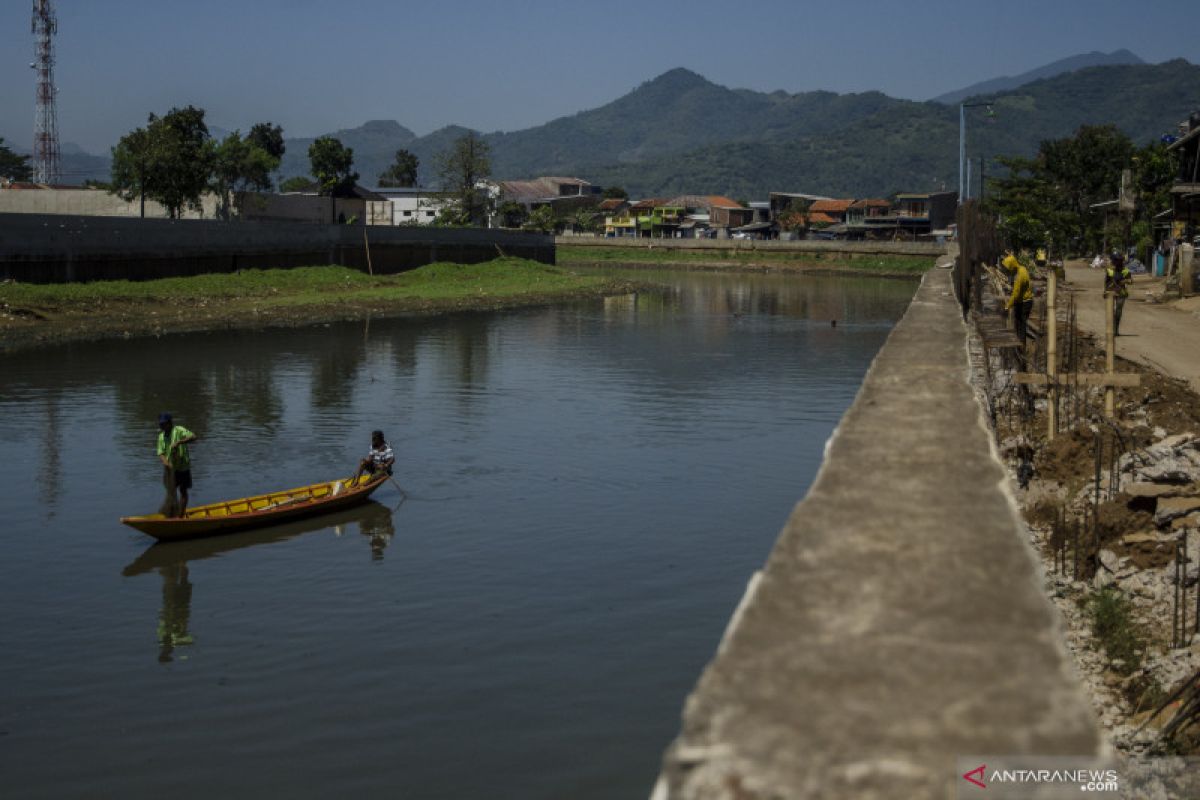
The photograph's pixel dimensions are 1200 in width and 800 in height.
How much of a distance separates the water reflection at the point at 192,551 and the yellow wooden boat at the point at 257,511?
132 mm

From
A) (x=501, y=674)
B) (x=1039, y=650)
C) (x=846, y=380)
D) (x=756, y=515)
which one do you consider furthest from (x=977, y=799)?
(x=846, y=380)

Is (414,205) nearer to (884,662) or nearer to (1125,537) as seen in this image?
(1125,537)

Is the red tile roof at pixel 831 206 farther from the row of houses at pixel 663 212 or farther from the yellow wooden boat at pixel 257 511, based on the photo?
the yellow wooden boat at pixel 257 511

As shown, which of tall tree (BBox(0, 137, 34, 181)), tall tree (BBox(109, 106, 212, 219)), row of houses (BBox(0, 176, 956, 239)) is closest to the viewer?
tall tree (BBox(109, 106, 212, 219))

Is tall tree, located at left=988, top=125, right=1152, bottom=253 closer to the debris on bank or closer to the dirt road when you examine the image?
the dirt road

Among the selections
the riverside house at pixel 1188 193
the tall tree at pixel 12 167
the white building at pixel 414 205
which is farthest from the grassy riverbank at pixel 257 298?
the tall tree at pixel 12 167

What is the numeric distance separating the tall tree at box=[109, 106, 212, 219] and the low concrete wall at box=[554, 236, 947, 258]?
4978cm

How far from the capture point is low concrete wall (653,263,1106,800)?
303 cm

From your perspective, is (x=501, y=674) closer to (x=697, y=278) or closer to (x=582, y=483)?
(x=582, y=483)

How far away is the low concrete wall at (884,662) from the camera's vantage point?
119 inches

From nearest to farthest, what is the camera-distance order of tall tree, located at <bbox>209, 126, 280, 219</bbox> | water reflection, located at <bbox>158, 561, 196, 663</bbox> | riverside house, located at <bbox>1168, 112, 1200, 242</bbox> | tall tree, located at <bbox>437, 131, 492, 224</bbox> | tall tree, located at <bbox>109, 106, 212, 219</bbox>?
1. water reflection, located at <bbox>158, 561, 196, 663</bbox>
2. riverside house, located at <bbox>1168, 112, 1200, 242</bbox>
3. tall tree, located at <bbox>109, 106, 212, 219</bbox>
4. tall tree, located at <bbox>209, 126, 280, 219</bbox>
5. tall tree, located at <bbox>437, 131, 492, 224</bbox>

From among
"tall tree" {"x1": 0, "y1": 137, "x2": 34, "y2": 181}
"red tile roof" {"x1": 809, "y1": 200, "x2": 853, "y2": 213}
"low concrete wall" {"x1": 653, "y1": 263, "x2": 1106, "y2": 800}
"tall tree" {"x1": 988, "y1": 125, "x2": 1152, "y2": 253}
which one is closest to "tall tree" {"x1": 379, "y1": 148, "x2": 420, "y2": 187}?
"tall tree" {"x1": 0, "y1": 137, "x2": 34, "y2": 181}

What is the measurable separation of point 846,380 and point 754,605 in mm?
32883

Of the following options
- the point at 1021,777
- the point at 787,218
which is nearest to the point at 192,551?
the point at 1021,777
